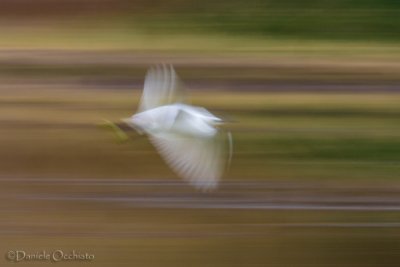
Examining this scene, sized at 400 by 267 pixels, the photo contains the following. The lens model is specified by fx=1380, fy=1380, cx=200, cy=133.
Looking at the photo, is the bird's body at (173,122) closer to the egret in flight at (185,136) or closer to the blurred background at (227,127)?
the egret in flight at (185,136)

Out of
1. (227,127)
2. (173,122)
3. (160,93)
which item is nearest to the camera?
(173,122)

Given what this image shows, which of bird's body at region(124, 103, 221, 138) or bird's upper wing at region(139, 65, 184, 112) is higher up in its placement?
bird's upper wing at region(139, 65, 184, 112)

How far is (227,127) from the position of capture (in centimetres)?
401

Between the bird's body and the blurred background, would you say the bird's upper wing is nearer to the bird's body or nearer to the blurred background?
the bird's body

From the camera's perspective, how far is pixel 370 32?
17.2ft

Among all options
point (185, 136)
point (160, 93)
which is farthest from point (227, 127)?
point (185, 136)

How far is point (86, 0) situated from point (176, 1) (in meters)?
0.36

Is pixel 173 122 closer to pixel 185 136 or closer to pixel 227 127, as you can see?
pixel 185 136

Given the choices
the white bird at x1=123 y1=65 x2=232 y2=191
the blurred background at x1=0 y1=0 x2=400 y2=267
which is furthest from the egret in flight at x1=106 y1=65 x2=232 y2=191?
the blurred background at x1=0 y1=0 x2=400 y2=267

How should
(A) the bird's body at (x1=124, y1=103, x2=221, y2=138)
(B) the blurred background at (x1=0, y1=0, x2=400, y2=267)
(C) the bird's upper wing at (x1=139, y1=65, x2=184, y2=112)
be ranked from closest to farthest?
1. (A) the bird's body at (x1=124, y1=103, x2=221, y2=138)
2. (C) the bird's upper wing at (x1=139, y1=65, x2=184, y2=112)
3. (B) the blurred background at (x1=0, y1=0, x2=400, y2=267)

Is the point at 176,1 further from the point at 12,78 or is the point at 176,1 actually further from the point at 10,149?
the point at 10,149

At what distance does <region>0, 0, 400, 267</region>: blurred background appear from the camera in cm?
362

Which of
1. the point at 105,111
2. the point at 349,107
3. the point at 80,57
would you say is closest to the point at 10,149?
the point at 105,111

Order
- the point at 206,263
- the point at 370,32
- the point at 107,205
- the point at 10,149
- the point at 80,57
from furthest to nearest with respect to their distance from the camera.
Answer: the point at 370,32
the point at 80,57
the point at 10,149
the point at 107,205
the point at 206,263
